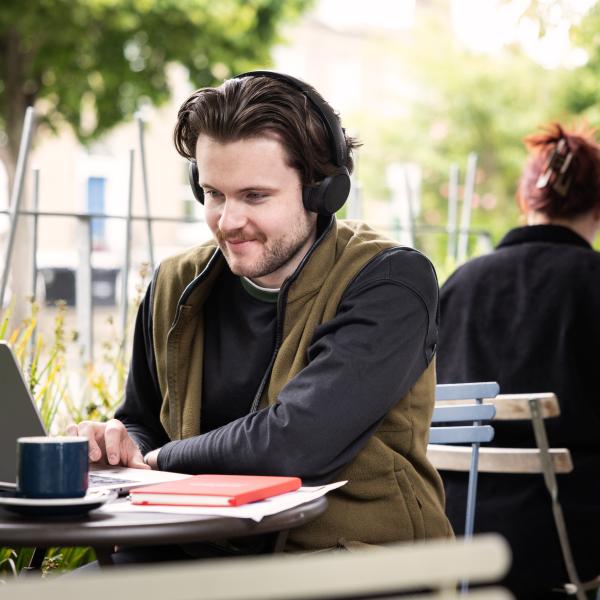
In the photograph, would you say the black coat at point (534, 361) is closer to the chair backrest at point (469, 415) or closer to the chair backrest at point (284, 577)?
the chair backrest at point (469, 415)

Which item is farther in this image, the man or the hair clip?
the hair clip

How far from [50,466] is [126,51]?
14762 millimetres

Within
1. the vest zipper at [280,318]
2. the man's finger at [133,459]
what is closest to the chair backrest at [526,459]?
the vest zipper at [280,318]

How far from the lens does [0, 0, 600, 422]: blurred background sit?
20.2 feet

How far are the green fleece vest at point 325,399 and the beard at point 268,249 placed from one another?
0.17ft

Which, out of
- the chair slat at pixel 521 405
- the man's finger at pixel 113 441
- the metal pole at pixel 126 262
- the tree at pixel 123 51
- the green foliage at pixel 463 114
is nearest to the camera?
the man's finger at pixel 113 441

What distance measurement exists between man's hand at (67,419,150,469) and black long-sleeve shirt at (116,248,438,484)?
2.6 inches

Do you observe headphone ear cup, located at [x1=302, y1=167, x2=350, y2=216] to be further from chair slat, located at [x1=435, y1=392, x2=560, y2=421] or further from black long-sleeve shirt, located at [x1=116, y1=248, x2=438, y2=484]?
chair slat, located at [x1=435, y1=392, x2=560, y2=421]

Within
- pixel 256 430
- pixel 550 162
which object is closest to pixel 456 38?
pixel 550 162

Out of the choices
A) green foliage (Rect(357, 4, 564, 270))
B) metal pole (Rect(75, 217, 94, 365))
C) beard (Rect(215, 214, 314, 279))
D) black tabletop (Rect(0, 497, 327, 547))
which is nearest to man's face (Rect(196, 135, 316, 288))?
beard (Rect(215, 214, 314, 279))

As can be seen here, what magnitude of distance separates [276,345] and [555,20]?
4.07 metres

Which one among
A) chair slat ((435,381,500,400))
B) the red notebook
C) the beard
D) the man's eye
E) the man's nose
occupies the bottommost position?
the red notebook

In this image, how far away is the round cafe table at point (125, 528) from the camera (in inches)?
70.0

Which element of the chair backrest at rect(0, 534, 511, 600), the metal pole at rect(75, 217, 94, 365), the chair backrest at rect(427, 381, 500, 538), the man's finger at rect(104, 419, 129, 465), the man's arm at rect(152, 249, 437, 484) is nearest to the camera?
the chair backrest at rect(0, 534, 511, 600)
